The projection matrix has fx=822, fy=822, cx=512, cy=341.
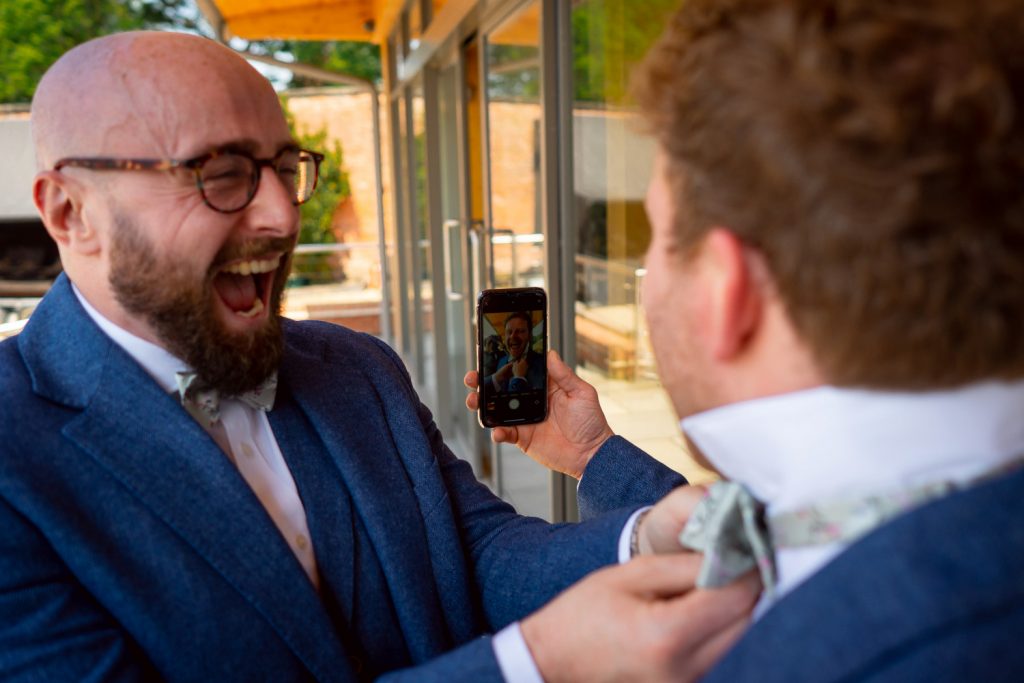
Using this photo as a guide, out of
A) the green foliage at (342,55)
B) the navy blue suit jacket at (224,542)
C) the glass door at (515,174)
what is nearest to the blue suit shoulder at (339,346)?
the navy blue suit jacket at (224,542)

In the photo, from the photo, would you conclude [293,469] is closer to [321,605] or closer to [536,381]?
[321,605]

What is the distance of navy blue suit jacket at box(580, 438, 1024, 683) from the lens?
23.7 inches

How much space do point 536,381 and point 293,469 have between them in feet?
1.62

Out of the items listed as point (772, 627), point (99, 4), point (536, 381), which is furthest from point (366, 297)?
point (99, 4)

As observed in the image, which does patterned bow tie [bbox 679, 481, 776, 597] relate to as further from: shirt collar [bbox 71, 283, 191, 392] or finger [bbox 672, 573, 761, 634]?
shirt collar [bbox 71, 283, 191, 392]

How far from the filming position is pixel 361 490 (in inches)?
47.2

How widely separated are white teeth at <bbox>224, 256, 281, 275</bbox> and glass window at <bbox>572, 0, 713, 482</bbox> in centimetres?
105

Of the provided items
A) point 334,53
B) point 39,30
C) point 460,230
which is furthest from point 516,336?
point 39,30

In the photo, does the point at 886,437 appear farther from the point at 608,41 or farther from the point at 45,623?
the point at 608,41

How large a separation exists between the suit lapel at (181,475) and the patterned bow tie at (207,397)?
0.04 m

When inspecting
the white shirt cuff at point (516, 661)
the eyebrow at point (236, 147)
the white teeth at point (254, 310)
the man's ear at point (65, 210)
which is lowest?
the white shirt cuff at point (516, 661)

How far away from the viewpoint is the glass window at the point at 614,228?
2141 millimetres

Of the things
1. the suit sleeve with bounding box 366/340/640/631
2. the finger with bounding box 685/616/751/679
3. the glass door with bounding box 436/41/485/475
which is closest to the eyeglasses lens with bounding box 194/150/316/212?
the suit sleeve with bounding box 366/340/640/631

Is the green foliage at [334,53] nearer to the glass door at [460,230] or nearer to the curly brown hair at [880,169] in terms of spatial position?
the glass door at [460,230]
